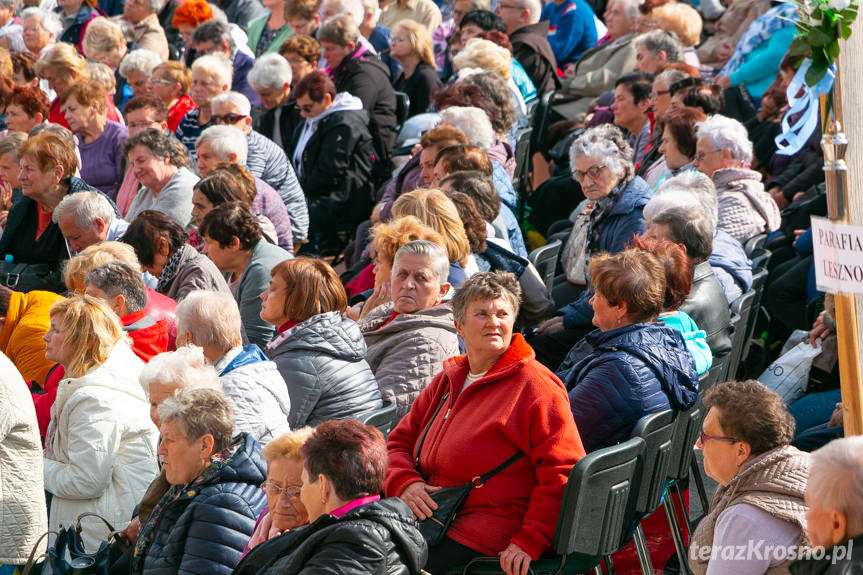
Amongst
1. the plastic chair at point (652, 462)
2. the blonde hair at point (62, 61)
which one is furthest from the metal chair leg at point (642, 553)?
the blonde hair at point (62, 61)

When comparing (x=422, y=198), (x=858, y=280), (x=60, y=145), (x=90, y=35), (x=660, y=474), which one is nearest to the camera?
(x=858, y=280)

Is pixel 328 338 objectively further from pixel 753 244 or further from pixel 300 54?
pixel 300 54

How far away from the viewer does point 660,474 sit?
13.6ft

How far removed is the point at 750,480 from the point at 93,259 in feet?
11.2

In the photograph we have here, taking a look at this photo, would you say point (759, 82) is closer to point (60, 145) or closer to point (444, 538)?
point (60, 145)

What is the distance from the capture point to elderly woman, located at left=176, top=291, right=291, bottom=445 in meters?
4.16

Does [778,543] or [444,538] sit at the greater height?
[778,543]

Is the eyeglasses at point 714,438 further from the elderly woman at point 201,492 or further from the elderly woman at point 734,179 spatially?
the elderly woman at point 734,179

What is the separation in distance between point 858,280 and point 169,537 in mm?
2165

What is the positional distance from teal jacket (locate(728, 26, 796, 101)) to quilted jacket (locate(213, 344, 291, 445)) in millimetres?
5397

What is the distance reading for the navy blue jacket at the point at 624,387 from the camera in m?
4.04

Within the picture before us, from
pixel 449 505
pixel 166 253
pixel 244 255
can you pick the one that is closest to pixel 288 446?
pixel 449 505

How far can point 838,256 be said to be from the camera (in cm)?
286

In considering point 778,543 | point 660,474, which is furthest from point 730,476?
point 660,474
